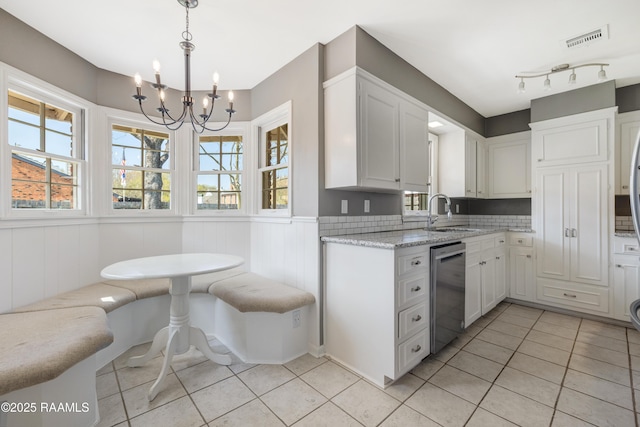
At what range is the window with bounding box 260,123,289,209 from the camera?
2.82 m

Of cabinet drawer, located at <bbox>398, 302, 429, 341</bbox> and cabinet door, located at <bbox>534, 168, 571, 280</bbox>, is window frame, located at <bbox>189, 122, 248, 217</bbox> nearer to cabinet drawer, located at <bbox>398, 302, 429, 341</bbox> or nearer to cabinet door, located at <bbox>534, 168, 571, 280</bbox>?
cabinet drawer, located at <bbox>398, 302, 429, 341</bbox>

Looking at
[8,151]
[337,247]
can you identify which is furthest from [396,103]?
[8,151]

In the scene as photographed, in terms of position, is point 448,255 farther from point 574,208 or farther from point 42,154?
point 42,154

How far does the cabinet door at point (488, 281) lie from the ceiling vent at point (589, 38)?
2032mm

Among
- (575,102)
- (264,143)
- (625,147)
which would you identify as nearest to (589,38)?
(575,102)

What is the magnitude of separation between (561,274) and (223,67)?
14.4ft

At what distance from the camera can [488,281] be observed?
118 inches

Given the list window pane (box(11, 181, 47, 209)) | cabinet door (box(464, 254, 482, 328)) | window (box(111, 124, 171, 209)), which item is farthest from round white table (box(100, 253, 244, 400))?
cabinet door (box(464, 254, 482, 328))

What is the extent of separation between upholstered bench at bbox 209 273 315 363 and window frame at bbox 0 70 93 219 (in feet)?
5.12

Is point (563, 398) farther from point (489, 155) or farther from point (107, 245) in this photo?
point (107, 245)

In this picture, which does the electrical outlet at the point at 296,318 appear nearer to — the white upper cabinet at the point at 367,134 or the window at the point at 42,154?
the white upper cabinet at the point at 367,134

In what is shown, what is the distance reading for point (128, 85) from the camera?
2.85 metres

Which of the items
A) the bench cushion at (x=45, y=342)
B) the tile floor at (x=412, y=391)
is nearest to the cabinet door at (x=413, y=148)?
the tile floor at (x=412, y=391)

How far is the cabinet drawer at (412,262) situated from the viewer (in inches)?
72.3
